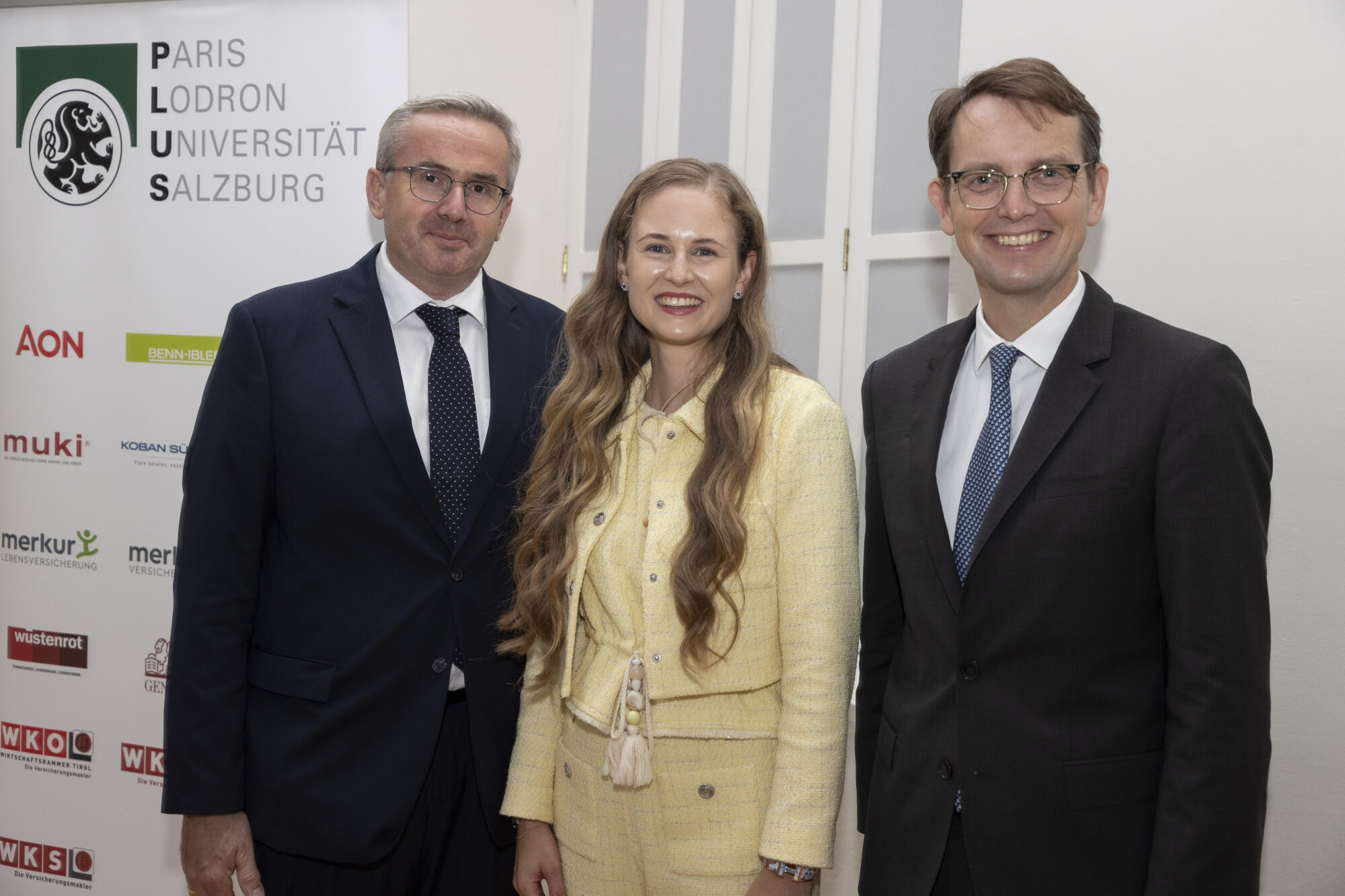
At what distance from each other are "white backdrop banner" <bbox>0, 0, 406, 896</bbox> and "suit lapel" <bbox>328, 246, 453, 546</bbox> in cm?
135

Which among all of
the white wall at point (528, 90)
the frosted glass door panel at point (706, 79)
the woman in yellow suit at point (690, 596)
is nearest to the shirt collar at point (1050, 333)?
the woman in yellow suit at point (690, 596)

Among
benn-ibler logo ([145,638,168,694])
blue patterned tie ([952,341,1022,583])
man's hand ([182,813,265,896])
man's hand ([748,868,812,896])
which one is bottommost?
benn-ibler logo ([145,638,168,694])

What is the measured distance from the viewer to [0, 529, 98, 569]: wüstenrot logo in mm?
3586

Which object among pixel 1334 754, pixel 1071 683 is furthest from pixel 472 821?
pixel 1334 754

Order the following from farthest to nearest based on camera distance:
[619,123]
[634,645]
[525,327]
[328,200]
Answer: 1. [619,123]
2. [328,200]
3. [525,327]
4. [634,645]

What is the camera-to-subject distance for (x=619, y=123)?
4.07 meters

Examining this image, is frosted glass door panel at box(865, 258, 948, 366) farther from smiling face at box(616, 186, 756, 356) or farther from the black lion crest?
the black lion crest

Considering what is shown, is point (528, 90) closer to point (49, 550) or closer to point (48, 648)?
point (49, 550)

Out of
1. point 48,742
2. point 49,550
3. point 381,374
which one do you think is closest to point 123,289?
point 49,550

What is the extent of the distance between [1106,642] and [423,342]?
1.38 m

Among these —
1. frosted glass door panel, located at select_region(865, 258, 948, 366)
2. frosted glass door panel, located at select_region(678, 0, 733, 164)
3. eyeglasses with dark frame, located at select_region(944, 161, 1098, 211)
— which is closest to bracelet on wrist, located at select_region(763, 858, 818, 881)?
eyeglasses with dark frame, located at select_region(944, 161, 1098, 211)

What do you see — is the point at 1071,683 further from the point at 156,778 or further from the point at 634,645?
the point at 156,778

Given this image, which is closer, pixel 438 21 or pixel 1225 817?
pixel 1225 817

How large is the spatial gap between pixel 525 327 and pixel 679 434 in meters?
0.55
